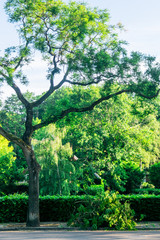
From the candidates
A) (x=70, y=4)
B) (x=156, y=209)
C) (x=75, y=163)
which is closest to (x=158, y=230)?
(x=156, y=209)

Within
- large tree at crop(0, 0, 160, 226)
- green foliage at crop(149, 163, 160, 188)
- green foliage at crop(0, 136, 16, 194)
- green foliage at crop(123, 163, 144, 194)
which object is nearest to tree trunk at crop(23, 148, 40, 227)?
large tree at crop(0, 0, 160, 226)

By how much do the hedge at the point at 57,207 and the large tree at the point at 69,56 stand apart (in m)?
1.87

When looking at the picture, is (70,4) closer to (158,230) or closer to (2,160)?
(158,230)

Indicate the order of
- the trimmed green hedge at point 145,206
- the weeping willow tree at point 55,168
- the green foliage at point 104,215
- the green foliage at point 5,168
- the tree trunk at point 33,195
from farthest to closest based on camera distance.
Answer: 1. the green foliage at point 5,168
2. the weeping willow tree at point 55,168
3. the trimmed green hedge at point 145,206
4. the tree trunk at point 33,195
5. the green foliage at point 104,215

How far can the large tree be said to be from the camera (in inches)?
655

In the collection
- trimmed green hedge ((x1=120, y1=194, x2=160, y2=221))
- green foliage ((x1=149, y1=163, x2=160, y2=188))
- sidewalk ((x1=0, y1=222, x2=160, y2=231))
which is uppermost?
green foliage ((x1=149, y1=163, x2=160, y2=188))

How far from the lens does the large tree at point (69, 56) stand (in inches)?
655

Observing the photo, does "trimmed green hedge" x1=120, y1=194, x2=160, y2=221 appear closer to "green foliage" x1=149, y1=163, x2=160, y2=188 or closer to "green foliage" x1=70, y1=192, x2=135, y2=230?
"green foliage" x1=70, y1=192, x2=135, y2=230

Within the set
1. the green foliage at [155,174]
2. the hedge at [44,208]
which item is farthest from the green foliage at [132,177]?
the hedge at [44,208]

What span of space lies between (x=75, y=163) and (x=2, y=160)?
296 inches

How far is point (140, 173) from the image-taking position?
122 ft

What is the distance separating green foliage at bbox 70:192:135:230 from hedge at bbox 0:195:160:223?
183 cm

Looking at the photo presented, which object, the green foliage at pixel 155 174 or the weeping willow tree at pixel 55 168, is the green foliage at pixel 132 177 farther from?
the weeping willow tree at pixel 55 168

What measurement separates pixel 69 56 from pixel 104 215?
8354mm
